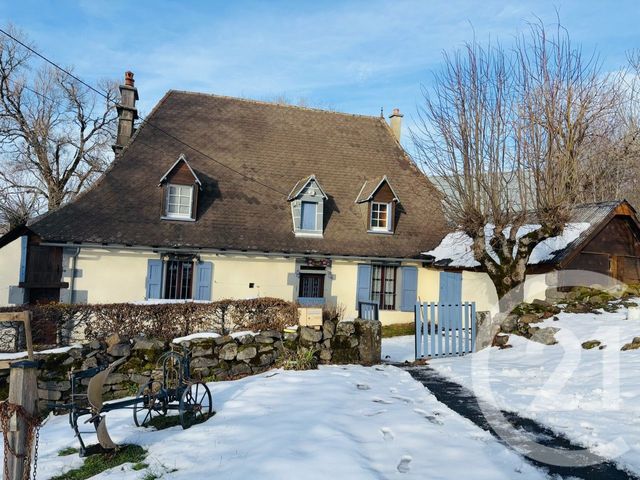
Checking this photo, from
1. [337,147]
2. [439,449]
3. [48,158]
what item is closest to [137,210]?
[337,147]

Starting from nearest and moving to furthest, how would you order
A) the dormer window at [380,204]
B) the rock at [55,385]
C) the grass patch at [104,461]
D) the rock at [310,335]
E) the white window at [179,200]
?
the grass patch at [104,461] → the rock at [55,385] → the rock at [310,335] → the white window at [179,200] → the dormer window at [380,204]

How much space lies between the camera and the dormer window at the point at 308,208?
1658 centimetres

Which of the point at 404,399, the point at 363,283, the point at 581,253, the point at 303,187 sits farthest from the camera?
the point at 363,283

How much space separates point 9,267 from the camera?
47.1 feet

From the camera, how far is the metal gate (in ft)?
35.3

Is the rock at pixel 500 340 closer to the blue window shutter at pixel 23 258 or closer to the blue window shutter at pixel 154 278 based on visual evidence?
the blue window shutter at pixel 154 278

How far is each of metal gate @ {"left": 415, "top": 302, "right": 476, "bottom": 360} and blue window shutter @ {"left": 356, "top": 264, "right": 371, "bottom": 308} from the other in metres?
5.32

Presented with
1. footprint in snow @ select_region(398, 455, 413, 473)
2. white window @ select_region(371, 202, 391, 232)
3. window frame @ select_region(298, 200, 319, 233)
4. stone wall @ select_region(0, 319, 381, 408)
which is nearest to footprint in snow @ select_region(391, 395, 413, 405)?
footprint in snow @ select_region(398, 455, 413, 473)

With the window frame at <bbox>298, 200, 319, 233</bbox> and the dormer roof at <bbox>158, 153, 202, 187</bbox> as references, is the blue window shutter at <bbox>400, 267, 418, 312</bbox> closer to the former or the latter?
the window frame at <bbox>298, 200, 319, 233</bbox>

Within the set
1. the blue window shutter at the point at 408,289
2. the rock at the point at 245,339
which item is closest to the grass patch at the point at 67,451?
the rock at the point at 245,339

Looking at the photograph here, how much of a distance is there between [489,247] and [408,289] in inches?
160

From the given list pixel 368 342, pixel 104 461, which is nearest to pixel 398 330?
pixel 368 342

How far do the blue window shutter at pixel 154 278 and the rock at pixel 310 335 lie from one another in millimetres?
6823

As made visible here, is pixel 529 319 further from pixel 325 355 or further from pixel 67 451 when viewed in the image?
pixel 67 451
